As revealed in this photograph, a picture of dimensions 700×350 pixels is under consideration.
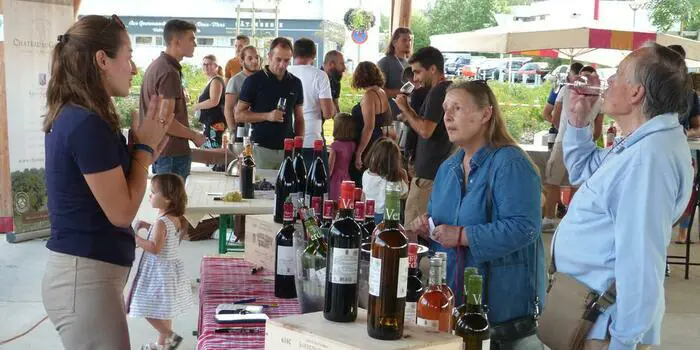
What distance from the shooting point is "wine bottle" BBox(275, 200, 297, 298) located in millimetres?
2369

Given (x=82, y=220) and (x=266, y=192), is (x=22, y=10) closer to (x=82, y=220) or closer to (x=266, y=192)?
(x=266, y=192)

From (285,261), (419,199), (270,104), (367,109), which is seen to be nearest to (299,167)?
(285,261)

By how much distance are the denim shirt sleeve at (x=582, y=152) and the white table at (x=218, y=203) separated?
177 cm

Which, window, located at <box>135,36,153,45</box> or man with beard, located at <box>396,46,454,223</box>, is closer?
man with beard, located at <box>396,46,454,223</box>

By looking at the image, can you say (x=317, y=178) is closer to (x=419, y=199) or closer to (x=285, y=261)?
(x=285, y=261)

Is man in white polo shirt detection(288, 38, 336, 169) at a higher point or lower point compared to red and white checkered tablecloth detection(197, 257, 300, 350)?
higher

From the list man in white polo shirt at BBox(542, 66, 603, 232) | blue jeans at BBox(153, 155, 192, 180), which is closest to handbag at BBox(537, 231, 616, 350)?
blue jeans at BBox(153, 155, 192, 180)

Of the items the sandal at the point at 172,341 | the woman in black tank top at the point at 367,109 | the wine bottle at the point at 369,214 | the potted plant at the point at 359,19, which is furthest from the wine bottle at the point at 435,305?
the potted plant at the point at 359,19

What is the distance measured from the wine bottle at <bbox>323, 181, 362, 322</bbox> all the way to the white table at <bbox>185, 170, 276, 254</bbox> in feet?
7.19

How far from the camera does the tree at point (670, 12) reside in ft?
45.0

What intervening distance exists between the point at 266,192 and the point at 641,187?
101 inches

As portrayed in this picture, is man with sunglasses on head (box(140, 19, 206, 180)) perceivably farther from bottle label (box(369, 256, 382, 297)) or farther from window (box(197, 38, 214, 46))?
window (box(197, 38, 214, 46))

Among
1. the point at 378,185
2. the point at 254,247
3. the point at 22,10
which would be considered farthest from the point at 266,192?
the point at 22,10

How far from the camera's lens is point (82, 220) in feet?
6.56
